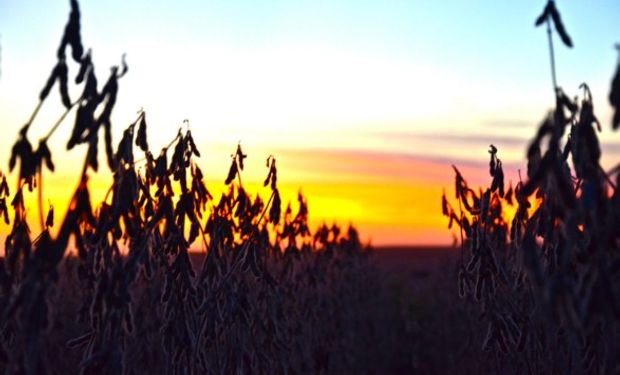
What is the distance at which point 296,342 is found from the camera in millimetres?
9109

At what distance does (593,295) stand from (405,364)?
40.5ft

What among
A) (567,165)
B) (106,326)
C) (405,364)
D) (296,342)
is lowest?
(405,364)

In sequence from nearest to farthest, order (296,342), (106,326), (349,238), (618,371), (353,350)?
1. (618,371)
2. (106,326)
3. (296,342)
4. (353,350)
5. (349,238)

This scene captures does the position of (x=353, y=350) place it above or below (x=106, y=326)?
below

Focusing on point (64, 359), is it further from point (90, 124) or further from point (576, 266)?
point (90, 124)

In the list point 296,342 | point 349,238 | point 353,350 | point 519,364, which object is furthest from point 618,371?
point 349,238

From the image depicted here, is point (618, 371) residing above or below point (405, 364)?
above

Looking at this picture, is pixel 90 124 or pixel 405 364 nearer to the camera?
pixel 90 124

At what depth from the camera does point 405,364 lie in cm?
1445

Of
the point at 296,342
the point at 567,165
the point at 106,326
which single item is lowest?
the point at 296,342

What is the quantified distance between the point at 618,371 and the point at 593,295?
0.62 m

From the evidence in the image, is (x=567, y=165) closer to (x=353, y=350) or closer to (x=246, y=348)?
(x=246, y=348)

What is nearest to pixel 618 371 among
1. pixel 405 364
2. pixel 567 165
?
pixel 567 165

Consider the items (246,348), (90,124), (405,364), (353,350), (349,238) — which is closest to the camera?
(90,124)
